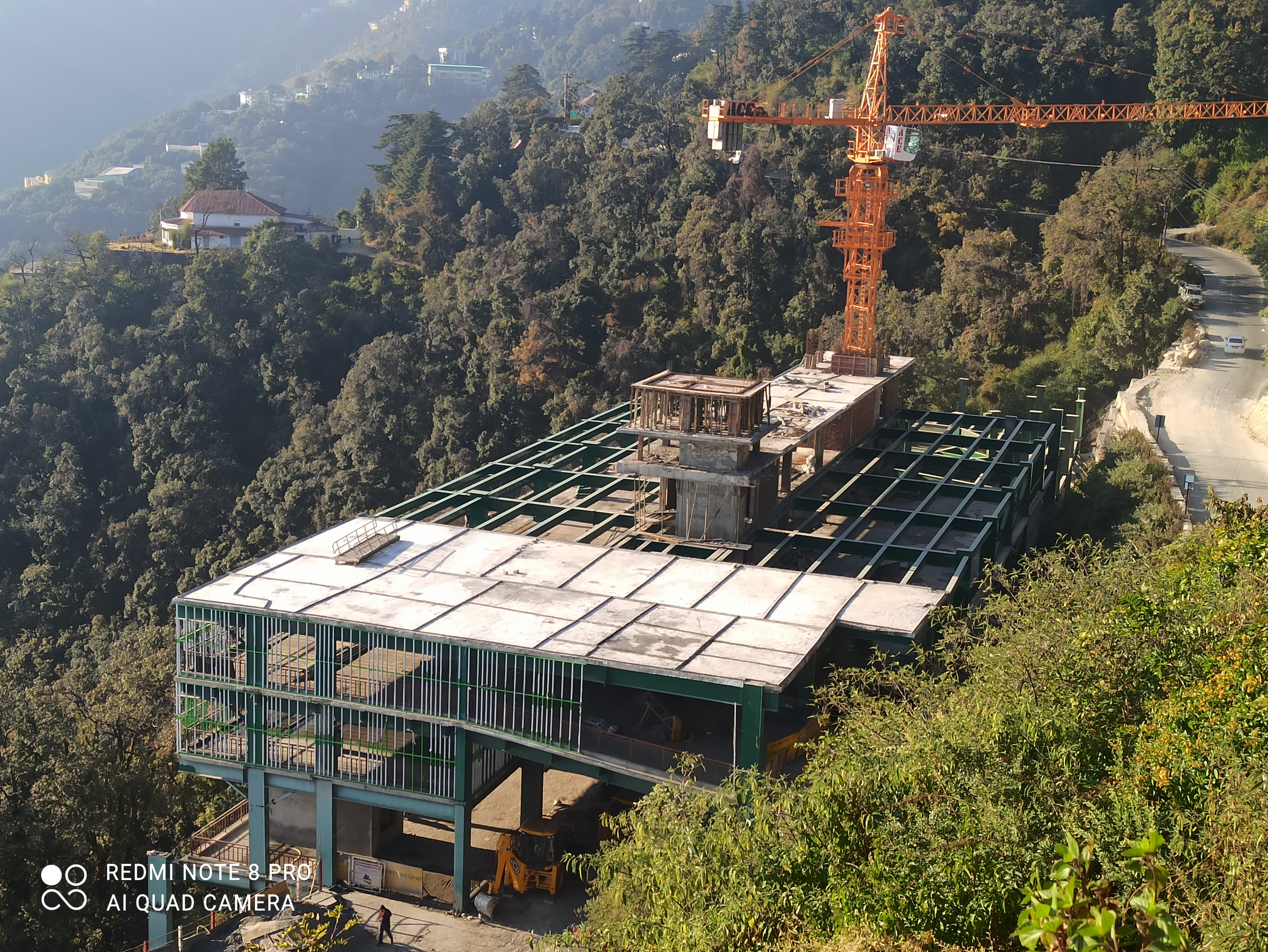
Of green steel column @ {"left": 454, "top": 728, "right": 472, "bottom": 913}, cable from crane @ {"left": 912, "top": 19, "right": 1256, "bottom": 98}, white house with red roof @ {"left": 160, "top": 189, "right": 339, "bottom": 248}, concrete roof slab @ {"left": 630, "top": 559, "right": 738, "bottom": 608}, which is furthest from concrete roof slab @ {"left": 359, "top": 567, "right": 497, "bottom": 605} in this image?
white house with red roof @ {"left": 160, "top": 189, "right": 339, "bottom": 248}

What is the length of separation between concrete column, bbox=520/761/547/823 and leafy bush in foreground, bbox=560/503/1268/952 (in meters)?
7.04

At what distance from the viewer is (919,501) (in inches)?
1200

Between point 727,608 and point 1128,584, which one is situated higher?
point 1128,584

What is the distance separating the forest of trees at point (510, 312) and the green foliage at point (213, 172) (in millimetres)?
14823

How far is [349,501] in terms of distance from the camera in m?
53.3

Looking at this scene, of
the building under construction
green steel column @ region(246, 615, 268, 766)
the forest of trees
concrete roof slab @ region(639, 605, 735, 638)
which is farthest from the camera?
the forest of trees

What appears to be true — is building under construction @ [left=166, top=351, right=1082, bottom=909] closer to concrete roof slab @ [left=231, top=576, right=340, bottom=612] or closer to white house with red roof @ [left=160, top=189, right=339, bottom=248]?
concrete roof slab @ [left=231, top=576, right=340, bottom=612]

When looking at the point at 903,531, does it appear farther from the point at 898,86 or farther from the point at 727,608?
the point at 898,86

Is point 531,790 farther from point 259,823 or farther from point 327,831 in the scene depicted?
point 259,823

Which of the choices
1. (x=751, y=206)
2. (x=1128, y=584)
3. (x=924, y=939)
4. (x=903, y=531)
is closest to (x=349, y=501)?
(x=751, y=206)

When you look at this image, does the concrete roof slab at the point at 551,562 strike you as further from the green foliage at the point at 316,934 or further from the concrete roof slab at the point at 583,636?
the green foliage at the point at 316,934

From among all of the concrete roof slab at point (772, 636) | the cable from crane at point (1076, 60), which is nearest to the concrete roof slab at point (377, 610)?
the concrete roof slab at point (772, 636)

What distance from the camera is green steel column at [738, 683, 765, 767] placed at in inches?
710

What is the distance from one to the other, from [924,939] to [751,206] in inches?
1991
